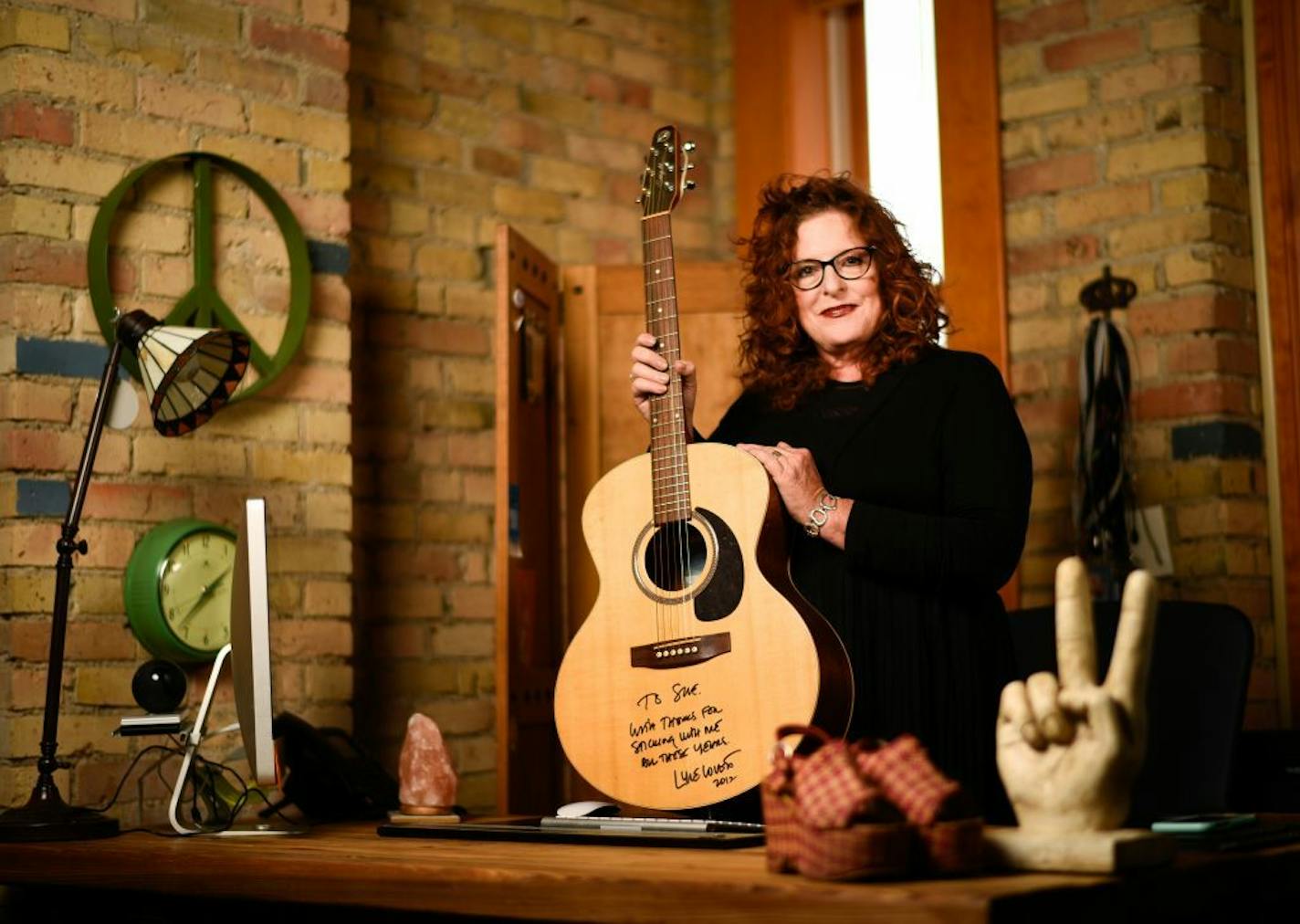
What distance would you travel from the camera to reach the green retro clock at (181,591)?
2820mm

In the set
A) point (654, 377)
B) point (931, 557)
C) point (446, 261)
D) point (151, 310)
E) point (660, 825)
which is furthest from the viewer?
point (446, 261)

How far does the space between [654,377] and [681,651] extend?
0.43 metres

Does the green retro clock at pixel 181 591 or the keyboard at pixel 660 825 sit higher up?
the green retro clock at pixel 181 591

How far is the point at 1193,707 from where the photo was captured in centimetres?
235

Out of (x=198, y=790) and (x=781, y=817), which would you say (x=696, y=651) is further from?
(x=198, y=790)

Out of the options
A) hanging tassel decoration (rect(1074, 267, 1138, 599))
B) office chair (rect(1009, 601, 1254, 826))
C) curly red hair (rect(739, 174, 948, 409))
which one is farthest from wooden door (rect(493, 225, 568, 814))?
office chair (rect(1009, 601, 1254, 826))

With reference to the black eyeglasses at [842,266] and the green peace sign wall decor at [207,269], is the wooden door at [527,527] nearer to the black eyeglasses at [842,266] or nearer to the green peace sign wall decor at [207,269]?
the green peace sign wall decor at [207,269]

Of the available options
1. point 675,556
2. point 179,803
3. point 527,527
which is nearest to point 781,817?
point 675,556

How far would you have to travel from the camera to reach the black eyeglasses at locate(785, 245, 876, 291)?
243cm

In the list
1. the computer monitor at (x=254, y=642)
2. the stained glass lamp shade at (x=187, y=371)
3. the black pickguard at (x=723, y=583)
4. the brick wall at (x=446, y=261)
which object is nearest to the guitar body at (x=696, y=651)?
the black pickguard at (x=723, y=583)

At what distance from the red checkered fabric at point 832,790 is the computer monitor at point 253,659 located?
1.05 meters

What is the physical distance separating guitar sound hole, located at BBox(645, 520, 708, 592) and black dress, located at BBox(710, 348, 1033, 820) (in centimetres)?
15

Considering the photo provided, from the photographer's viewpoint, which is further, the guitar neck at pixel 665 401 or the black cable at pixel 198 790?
the black cable at pixel 198 790

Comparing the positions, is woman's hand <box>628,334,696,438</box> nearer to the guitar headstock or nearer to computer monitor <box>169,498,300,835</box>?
the guitar headstock
